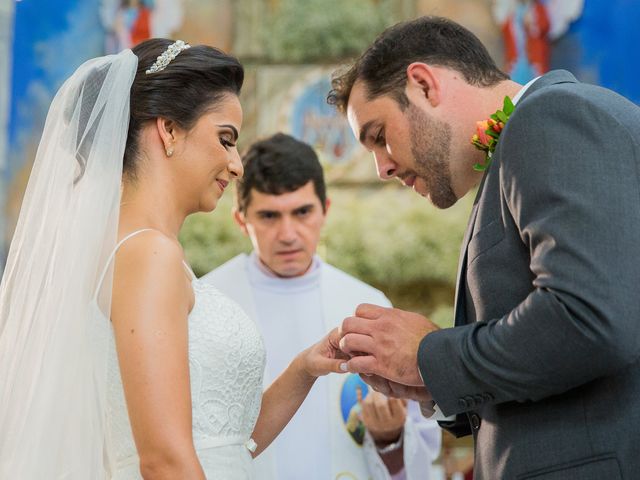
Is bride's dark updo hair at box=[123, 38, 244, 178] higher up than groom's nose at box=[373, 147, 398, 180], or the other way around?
bride's dark updo hair at box=[123, 38, 244, 178]

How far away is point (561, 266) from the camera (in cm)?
201

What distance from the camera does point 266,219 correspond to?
4629 mm

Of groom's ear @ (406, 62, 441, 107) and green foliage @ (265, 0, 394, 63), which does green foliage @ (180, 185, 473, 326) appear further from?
groom's ear @ (406, 62, 441, 107)

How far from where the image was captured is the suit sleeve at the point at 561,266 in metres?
1.99

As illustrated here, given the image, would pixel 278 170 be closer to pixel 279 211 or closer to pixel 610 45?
pixel 279 211

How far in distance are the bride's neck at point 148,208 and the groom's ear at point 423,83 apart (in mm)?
798

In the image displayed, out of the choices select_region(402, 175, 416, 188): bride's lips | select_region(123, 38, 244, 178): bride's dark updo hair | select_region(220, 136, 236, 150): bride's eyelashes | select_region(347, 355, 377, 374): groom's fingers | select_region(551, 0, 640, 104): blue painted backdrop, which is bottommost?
select_region(347, 355, 377, 374): groom's fingers

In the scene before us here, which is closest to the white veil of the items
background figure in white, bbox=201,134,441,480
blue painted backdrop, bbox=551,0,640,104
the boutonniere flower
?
the boutonniere flower

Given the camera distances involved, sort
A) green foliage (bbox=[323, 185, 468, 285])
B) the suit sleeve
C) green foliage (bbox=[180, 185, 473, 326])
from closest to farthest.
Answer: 1. the suit sleeve
2. green foliage (bbox=[180, 185, 473, 326])
3. green foliage (bbox=[323, 185, 468, 285])

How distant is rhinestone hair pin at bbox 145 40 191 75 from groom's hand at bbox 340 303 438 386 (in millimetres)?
904

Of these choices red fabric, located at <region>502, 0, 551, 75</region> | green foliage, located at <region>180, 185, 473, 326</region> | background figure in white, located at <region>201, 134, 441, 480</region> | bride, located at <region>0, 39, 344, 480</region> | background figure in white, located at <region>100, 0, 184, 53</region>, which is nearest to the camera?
bride, located at <region>0, 39, 344, 480</region>

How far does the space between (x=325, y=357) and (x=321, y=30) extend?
7.38 m

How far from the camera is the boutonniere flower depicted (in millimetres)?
2465

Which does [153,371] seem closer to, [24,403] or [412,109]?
[24,403]
